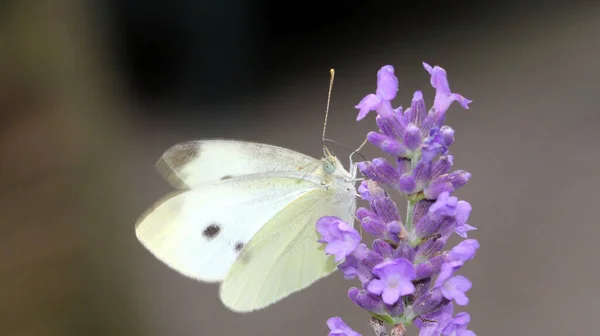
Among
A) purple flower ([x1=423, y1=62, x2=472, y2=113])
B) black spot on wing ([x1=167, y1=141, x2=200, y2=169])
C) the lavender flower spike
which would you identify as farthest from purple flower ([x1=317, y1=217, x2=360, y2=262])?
black spot on wing ([x1=167, y1=141, x2=200, y2=169])

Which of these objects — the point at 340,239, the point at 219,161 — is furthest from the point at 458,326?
the point at 219,161

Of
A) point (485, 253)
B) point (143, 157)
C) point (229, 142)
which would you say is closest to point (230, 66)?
point (143, 157)

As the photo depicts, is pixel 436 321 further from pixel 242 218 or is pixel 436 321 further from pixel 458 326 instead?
pixel 242 218

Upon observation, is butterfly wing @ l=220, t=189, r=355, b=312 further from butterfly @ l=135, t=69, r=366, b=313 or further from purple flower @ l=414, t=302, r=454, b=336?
purple flower @ l=414, t=302, r=454, b=336

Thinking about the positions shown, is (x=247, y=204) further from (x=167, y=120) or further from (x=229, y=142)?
(x=167, y=120)

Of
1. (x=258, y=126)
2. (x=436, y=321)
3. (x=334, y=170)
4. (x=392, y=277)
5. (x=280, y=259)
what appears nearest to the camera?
(x=392, y=277)

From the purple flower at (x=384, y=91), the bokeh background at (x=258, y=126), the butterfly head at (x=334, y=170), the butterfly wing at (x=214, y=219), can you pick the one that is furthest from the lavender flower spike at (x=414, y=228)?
the bokeh background at (x=258, y=126)
